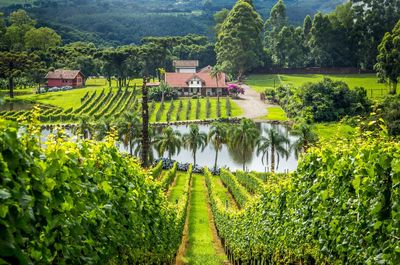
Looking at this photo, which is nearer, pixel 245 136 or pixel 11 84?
pixel 245 136

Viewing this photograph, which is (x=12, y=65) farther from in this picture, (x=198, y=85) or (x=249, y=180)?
(x=249, y=180)

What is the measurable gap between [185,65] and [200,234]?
10315 centimetres

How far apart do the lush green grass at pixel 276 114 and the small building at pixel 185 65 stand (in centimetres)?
4027

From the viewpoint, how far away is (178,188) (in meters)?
49.2

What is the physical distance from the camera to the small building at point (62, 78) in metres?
111

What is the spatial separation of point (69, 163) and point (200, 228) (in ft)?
87.0

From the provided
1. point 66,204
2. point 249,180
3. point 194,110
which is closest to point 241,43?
point 194,110

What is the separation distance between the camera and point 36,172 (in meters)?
6.01

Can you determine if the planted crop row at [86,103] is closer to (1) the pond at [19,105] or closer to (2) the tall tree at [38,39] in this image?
→ (1) the pond at [19,105]

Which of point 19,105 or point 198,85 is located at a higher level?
point 198,85

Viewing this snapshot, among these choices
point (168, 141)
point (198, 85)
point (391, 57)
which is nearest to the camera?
point (168, 141)

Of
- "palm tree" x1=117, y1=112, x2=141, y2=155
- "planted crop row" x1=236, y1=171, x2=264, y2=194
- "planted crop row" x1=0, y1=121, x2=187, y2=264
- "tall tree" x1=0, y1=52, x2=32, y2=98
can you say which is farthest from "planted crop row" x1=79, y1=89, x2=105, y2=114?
"planted crop row" x1=0, y1=121, x2=187, y2=264

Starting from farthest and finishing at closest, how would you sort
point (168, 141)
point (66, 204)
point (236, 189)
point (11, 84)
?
1. point (11, 84)
2. point (168, 141)
3. point (236, 189)
4. point (66, 204)

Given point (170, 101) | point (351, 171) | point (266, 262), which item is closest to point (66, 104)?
point (170, 101)
